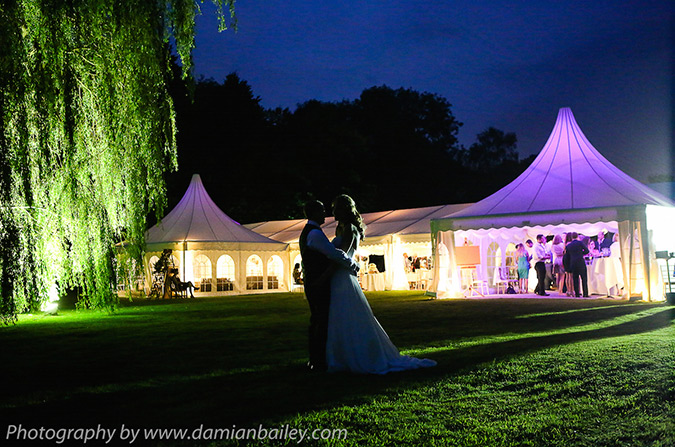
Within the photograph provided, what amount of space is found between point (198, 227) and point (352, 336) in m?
19.6

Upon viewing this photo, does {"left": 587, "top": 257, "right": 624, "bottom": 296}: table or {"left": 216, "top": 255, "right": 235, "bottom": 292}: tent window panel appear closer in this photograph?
{"left": 587, "top": 257, "right": 624, "bottom": 296}: table

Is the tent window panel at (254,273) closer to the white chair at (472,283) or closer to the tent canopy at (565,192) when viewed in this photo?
the white chair at (472,283)

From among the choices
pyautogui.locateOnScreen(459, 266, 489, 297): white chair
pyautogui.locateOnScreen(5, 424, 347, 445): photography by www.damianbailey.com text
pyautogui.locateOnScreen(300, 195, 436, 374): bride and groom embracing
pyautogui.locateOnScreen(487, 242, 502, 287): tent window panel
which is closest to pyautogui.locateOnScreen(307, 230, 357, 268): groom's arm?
pyautogui.locateOnScreen(300, 195, 436, 374): bride and groom embracing

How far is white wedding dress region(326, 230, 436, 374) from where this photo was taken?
5.63 m

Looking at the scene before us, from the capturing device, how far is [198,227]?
24.5 m

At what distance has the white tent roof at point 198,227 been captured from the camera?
2398cm

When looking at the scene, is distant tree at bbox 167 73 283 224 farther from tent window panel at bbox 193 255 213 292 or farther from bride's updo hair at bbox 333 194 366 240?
bride's updo hair at bbox 333 194 366 240

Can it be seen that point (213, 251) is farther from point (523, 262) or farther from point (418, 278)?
point (523, 262)

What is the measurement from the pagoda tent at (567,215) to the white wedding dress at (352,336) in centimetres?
1034

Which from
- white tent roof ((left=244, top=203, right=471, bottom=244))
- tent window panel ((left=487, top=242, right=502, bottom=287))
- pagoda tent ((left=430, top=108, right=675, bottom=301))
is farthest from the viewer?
white tent roof ((left=244, top=203, right=471, bottom=244))

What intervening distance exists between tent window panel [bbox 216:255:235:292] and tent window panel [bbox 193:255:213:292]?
1.30 feet

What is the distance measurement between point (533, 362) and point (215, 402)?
298 cm

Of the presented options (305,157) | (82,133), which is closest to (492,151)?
(305,157)

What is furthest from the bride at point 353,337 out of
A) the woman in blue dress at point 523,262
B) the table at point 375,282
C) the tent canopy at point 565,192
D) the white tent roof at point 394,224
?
the table at point 375,282
